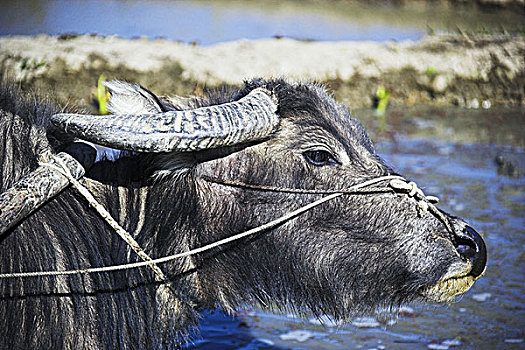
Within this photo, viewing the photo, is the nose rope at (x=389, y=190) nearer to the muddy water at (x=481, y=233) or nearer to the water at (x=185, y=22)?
the muddy water at (x=481, y=233)

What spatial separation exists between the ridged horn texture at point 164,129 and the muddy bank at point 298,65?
21.1 feet

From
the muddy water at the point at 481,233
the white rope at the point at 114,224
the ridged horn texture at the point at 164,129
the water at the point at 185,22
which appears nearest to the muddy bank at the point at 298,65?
the water at the point at 185,22

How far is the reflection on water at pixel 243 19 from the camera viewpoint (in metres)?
9.51

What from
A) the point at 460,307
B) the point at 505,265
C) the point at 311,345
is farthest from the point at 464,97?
the point at 311,345

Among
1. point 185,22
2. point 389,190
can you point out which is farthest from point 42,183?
point 185,22

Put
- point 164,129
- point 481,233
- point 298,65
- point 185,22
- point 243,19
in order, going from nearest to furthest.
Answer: point 164,129, point 481,233, point 298,65, point 185,22, point 243,19

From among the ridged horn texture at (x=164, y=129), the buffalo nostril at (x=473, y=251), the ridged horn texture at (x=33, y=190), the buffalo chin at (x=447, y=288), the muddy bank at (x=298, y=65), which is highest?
the muddy bank at (x=298, y=65)

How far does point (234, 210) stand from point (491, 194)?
5.07m

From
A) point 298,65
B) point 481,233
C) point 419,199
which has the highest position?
point 298,65

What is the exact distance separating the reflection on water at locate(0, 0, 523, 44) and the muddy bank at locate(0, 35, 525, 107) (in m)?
0.39

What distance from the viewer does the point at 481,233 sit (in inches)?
247

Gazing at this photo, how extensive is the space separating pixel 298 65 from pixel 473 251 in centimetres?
806

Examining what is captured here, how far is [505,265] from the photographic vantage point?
5.72m

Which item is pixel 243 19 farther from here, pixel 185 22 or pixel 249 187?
pixel 249 187
